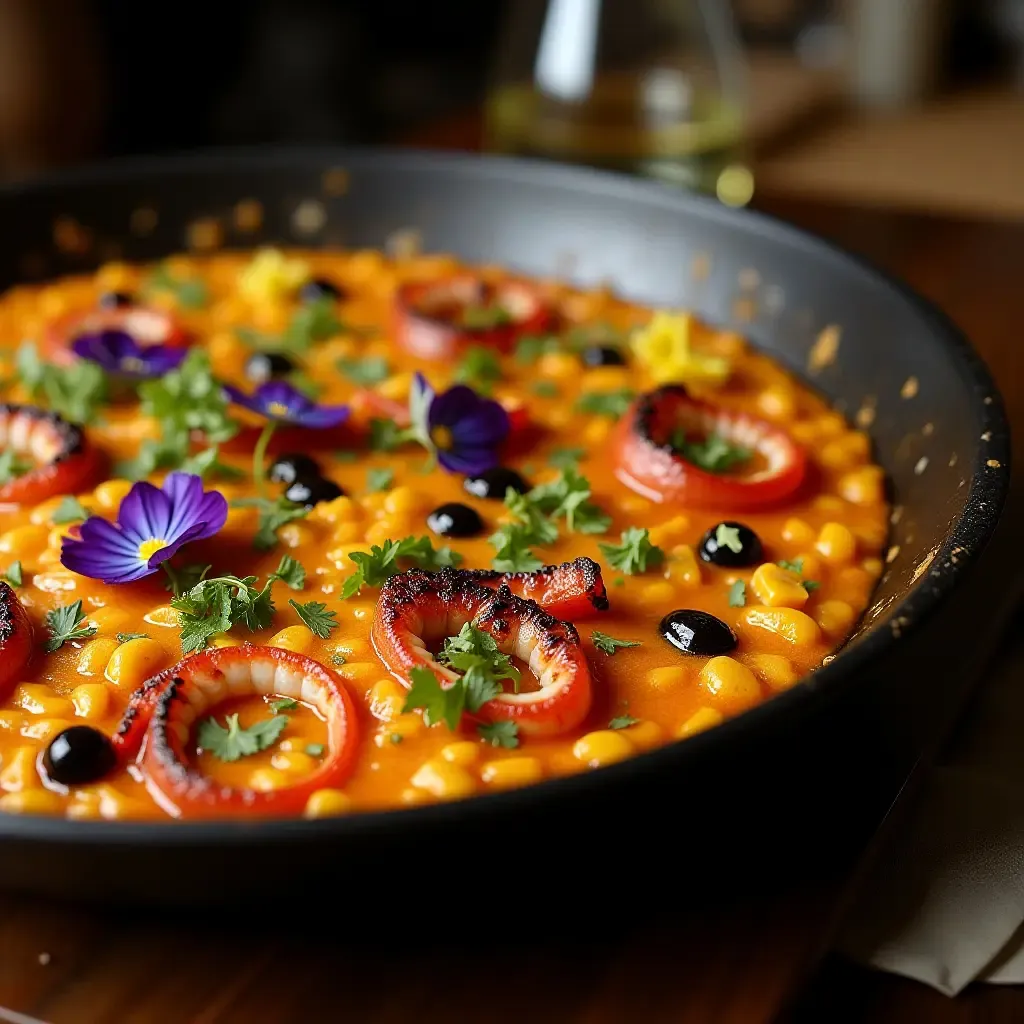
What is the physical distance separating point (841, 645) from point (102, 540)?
106 centimetres

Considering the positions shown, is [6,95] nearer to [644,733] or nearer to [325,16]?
[325,16]

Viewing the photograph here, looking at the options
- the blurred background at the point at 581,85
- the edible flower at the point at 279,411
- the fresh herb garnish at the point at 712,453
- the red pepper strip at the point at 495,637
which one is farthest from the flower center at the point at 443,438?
the blurred background at the point at 581,85

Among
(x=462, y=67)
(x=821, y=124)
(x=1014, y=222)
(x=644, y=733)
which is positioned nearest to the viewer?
(x=644, y=733)

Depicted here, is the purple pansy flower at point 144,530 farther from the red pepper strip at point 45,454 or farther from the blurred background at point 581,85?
the blurred background at point 581,85

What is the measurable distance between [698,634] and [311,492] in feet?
2.24

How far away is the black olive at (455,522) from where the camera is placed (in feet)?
6.97

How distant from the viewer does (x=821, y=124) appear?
435cm

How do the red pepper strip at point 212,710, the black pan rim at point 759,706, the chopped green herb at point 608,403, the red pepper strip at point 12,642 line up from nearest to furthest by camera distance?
the black pan rim at point 759,706
the red pepper strip at point 212,710
the red pepper strip at point 12,642
the chopped green herb at point 608,403

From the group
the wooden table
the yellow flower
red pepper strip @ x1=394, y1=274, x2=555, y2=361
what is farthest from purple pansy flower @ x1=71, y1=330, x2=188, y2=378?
the wooden table

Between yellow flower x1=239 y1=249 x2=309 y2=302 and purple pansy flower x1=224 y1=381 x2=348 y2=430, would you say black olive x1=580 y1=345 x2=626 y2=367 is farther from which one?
yellow flower x1=239 y1=249 x2=309 y2=302

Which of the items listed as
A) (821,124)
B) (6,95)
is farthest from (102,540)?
(6,95)

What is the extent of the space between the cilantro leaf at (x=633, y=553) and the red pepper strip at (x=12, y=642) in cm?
81

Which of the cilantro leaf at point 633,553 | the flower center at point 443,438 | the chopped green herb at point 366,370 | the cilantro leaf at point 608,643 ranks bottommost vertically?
the chopped green herb at point 366,370

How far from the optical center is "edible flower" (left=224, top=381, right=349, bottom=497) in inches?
89.7
